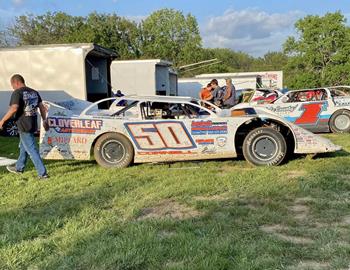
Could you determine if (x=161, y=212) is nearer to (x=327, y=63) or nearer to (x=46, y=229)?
(x=46, y=229)

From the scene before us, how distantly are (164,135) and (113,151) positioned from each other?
0.98 m

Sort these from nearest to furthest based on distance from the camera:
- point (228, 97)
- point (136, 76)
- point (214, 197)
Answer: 1. point (214, 197)
2. point (228, 97)
3. point (136, 76)

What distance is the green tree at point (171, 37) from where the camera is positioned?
66.2 metres

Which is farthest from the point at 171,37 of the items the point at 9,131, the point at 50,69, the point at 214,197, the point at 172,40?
the point at 214,197

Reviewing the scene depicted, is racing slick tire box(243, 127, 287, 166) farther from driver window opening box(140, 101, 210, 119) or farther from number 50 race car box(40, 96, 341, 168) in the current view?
driver window opening box(140, 101, 210, 119)

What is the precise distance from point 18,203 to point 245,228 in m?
2.93

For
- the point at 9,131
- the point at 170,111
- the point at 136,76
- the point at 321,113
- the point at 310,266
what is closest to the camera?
the point at 310,266

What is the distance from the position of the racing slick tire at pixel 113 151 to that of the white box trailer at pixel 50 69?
23.0 ft

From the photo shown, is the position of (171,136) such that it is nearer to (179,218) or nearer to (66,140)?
(66,140)

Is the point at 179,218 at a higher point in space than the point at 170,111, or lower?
lower

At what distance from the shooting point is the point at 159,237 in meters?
4.23

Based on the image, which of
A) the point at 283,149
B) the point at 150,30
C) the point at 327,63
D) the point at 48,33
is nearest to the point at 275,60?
the point at 150,30

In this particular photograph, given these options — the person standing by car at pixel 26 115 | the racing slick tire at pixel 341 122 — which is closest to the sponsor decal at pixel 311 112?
the racing slick tire at pixel 341 122

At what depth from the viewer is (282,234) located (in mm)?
4316
